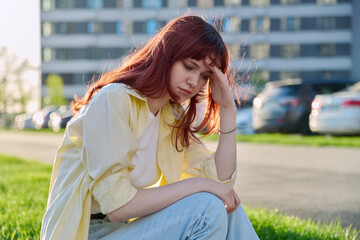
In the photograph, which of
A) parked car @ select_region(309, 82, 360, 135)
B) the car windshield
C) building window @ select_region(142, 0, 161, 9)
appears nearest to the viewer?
parked car @ select_region(309, 82, 360, 135)

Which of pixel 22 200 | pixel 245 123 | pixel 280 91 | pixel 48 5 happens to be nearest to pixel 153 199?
pixel 22 200

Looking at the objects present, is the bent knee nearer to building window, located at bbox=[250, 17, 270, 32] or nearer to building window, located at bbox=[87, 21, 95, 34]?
building window, located at bbox=[250, 17, 270, 32]

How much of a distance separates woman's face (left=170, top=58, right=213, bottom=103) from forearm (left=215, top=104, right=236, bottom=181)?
14.1 inches

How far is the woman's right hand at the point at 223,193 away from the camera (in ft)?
8.02

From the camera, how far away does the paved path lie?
4.83m

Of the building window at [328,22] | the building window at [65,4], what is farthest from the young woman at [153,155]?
the building window at [65,4]

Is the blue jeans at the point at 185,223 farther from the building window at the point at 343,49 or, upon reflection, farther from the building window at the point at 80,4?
the building window at the point at 80,4

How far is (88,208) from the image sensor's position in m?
2.24

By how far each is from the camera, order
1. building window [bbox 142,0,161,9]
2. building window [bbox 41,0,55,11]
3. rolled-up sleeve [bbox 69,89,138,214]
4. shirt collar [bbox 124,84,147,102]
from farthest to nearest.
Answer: building window [bbox 41,0,55,11] → building window [bbox 142,0,161,9] → shirt collar [bbox 124,84,147,102] → rolled-up sleeve [bbox 69,89,138,214]

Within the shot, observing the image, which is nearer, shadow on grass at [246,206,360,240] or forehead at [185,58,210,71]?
forehead at [185,58,210,71]

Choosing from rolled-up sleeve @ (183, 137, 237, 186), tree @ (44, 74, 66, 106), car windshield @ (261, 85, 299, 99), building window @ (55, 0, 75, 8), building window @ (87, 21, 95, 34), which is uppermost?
rolled-up sleeve @ (183, 137, 237, 186)

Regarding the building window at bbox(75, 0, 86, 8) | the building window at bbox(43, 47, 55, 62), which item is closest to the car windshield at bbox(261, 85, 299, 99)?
the building window at bbox(75, 0, 86, 8)

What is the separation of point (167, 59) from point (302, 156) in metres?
7.59

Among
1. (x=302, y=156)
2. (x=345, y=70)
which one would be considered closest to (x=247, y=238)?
(x=302, y=156)
